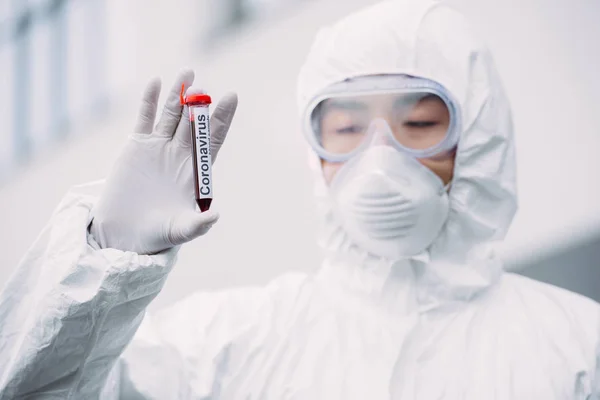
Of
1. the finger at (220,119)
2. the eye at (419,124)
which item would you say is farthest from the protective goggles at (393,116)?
the finger at (220,119)

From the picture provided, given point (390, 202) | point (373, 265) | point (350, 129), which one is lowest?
point (373, 265)

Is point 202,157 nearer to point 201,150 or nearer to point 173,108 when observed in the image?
point 201,150

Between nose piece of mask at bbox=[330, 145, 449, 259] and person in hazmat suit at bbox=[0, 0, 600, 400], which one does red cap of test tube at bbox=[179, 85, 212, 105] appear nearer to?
person in hazmat suit at bbox=[0, 0, 600, 400]

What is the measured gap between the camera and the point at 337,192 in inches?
54.2

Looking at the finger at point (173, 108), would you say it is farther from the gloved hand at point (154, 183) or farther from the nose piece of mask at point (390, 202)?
the nose piece of mask at point (390, 202)

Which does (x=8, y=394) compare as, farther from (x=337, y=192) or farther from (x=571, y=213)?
(x=571, y=213)

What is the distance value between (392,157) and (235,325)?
411 mm

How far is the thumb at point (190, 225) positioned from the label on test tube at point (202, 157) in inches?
1.1

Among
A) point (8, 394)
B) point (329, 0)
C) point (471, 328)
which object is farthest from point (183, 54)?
Result: point (8, 394)

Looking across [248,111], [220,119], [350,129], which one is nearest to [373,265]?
[350,129]

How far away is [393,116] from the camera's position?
1346mm

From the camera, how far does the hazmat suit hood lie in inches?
53.9

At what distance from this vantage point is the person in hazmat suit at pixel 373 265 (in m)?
1.04

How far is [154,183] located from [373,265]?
0.52m
